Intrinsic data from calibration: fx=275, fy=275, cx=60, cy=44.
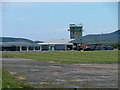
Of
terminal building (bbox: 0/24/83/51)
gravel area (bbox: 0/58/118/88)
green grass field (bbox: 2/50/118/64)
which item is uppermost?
terminal building (bbox: 0/24/83/51)

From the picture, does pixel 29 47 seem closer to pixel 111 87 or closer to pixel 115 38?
pixel 115 38

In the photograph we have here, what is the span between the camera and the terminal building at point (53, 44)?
106250mm

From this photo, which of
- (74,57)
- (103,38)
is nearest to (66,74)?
(74,57)

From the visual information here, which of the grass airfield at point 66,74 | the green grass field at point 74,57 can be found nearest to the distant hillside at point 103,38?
the green grass field at point 74,57

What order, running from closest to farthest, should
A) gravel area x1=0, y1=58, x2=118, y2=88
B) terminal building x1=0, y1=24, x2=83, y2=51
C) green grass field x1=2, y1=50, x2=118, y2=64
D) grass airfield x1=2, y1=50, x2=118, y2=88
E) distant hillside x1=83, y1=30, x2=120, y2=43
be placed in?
gravel area x1=0, y1=58, x2=118, y2=88, grass airfield x1=2, y1=50, x2=118, y2=88, green grass field x1=2, y1=50, x2=118, y2=64, terminal building x1=0, y1=24, x2=83, y2=51, distant hillside x1=83, y1=30, x2=120, y2=43

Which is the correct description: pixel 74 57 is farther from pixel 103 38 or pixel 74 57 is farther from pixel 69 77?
pixel 103 38

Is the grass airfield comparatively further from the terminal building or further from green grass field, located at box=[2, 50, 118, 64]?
the terminal building

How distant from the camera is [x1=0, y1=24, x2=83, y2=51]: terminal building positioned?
10625 centimetres

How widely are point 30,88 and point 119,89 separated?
391 cm

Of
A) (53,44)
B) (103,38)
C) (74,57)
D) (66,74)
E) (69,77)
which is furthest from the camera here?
(103,38)

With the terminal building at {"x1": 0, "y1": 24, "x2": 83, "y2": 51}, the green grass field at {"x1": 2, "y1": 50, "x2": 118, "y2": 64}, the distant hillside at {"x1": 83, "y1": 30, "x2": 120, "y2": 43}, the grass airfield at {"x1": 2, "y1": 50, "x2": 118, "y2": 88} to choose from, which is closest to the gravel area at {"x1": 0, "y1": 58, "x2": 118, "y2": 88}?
the grass airfield at {"x1": 2, "y1": 50, "x2": 118, "y2": 88}

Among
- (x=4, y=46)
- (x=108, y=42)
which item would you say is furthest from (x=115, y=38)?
(x=4, y=46)

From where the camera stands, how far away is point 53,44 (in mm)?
120125

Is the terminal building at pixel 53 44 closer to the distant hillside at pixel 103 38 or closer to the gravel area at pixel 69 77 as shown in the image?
the distant hillside at pixel 103 38
